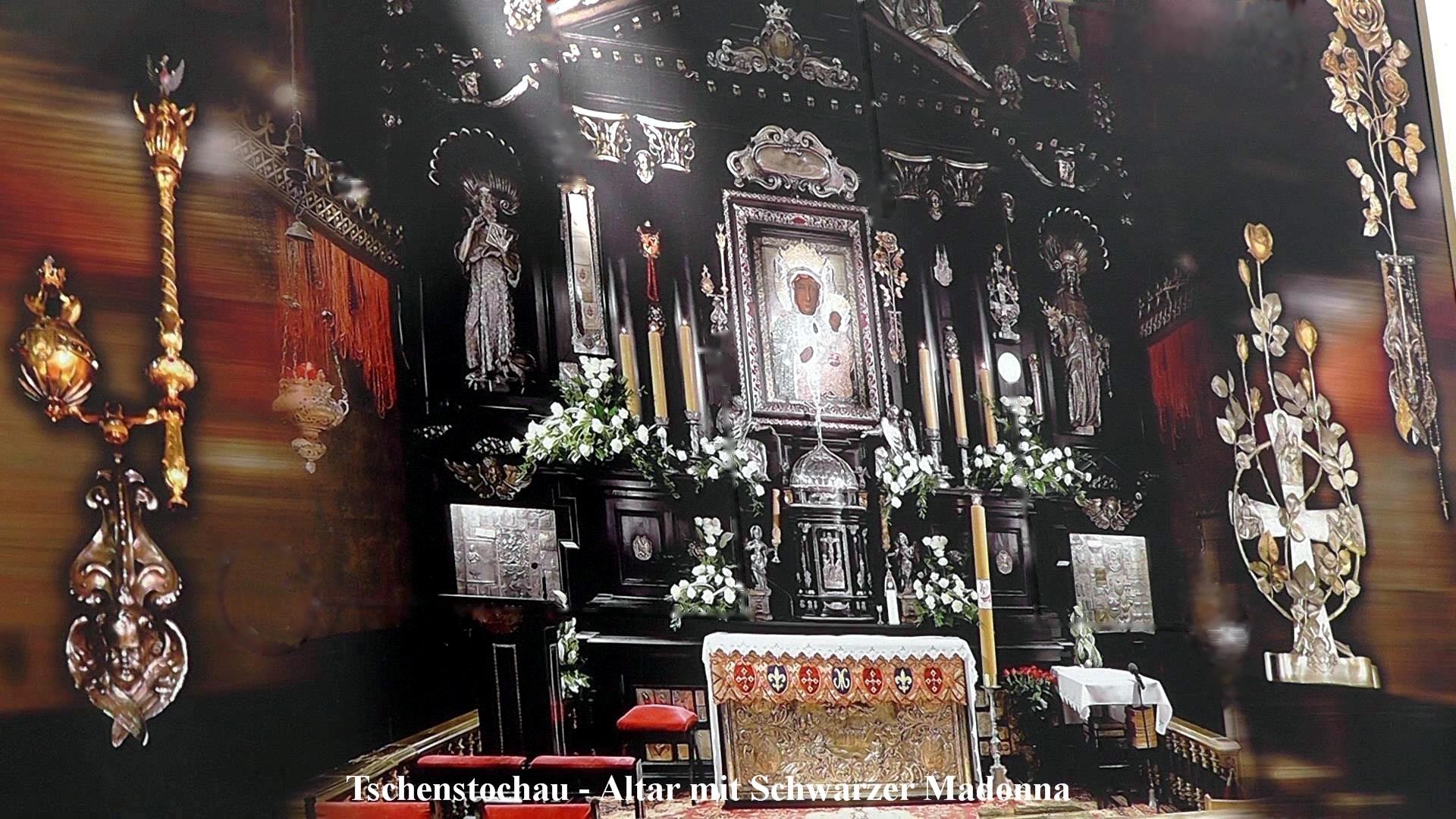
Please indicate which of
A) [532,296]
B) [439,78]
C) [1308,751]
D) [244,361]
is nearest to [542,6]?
[439,78]

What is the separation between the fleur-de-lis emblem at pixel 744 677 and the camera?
5082 mm

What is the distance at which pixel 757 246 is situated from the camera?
5465mm

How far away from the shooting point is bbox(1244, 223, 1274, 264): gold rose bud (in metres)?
6.11

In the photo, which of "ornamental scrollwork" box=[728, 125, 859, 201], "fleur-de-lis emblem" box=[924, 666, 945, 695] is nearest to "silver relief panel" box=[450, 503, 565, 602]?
"fleur-de-lis emblem" box=[924, 666, 945, 695]

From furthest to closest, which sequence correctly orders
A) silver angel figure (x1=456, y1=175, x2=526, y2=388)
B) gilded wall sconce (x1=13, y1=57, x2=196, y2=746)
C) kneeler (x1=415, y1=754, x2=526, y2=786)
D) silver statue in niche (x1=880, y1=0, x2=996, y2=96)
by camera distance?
silver statue in niche (x1=880, y1=0, x2=996, y2=96)
silver angel figure (x1=456, y1=175, x2=526, y2=388)
kneeler (x1=415, y1=754, x2=526, y2=786)
gilded wall sconce (x1=13, y1=57, x2=196, y2=746)

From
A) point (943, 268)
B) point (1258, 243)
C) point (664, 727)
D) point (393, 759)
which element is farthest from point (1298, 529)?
point (393, 759)

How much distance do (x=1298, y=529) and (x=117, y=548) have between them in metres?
4.28

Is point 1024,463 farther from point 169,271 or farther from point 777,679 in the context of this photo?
point 169,271

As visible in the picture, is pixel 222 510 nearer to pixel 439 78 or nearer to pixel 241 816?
pixel 241 816

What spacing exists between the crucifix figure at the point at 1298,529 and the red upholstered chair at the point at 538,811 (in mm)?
2789

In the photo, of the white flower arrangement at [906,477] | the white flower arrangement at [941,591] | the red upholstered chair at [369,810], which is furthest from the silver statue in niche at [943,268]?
the red upholstered chair at [369,810]

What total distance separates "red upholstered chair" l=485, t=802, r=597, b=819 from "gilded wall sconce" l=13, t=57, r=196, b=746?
1.02 m

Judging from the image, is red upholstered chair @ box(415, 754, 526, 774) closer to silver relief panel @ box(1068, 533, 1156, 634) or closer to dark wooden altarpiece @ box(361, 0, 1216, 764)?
dark wooden altarpiece @ box(361, 0, 1216, 764)

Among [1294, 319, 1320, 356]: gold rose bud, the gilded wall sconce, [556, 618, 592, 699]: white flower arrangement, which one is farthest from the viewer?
[1294, 319, 1320, 356]: gold rose bud
